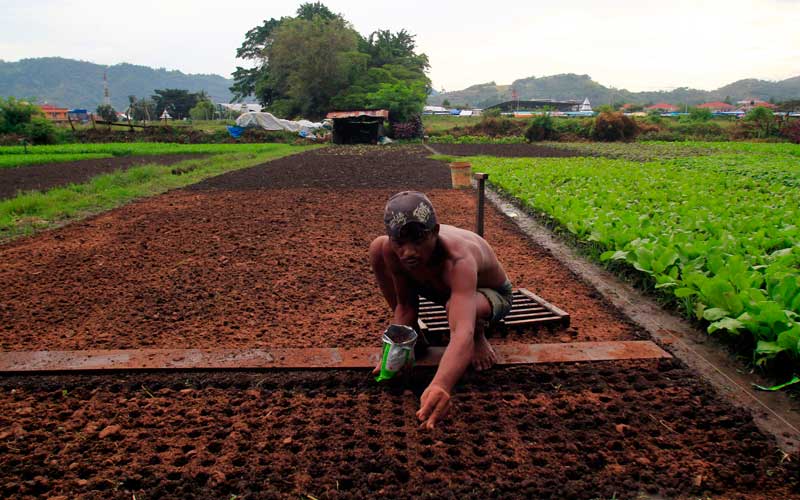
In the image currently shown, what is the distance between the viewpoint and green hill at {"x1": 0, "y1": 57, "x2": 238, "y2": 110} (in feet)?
539

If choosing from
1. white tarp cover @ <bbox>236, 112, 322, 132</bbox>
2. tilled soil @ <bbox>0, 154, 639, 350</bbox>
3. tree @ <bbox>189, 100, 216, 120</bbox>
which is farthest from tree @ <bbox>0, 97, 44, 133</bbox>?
tree @ <bbox>189, 100, 216, 120</bbox>

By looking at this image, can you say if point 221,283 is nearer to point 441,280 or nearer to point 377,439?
point 441,280

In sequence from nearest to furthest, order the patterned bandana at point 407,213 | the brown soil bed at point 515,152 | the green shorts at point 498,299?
1. the patterned bandana at point 407,213
2. the green shorts at point 498,299
3. the brown soil bed at point 515,152

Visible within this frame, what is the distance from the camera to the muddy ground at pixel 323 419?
2102mm

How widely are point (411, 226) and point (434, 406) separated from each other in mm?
741

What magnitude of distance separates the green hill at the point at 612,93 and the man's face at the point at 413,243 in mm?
145045

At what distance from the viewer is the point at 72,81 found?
17325 centimetres

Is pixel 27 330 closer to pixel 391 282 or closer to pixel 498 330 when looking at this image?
pixel 391 282

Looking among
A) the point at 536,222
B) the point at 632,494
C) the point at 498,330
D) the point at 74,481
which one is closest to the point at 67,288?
the point at 74,481

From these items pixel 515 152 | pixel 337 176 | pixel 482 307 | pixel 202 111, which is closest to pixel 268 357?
pixel 482 307

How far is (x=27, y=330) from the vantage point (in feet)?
12.3

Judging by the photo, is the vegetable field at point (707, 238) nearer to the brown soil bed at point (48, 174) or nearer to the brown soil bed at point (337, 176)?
→ the brown soil bed at point (337, 176)

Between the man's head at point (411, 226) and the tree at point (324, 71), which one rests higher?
the tree at point (324, 71)

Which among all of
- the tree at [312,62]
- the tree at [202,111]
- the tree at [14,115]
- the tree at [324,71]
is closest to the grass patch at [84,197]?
the tree at [14,115]
